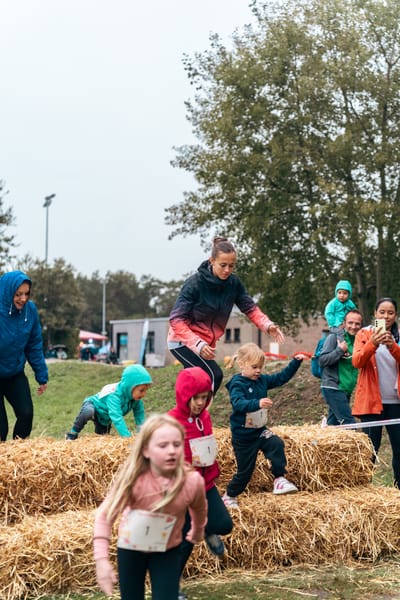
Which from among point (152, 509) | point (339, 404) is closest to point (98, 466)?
point (152, 509)

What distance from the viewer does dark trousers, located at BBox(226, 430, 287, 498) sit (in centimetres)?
645

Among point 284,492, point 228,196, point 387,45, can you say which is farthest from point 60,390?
point 284,492

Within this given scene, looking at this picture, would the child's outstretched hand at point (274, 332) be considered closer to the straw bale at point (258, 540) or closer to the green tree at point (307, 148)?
the straw bale at point (258, 540)

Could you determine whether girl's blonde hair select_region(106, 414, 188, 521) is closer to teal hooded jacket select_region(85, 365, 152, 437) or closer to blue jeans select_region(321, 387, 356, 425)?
teal hooded jacket select_region(85, 365, 152, 437)

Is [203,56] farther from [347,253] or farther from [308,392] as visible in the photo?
[308,392]

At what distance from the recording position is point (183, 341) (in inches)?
257

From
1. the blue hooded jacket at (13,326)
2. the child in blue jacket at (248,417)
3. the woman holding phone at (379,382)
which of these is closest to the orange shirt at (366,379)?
the woman holding phone at (379,382)

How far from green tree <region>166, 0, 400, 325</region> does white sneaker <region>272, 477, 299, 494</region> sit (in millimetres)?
14753

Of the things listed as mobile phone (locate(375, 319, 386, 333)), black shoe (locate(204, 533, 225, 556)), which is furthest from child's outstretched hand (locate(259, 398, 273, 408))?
mobile phone (locate(375, 319, 386, 333))

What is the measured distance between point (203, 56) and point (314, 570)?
21.5 metres

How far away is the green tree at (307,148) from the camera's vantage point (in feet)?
70.6

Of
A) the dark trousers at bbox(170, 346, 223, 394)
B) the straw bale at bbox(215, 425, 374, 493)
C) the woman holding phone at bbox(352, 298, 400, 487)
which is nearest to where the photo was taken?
the dark trousers at bbox(170, 346, 223, 394)

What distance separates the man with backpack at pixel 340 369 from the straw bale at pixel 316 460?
59.3 inches

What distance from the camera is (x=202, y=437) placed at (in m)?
5.39
